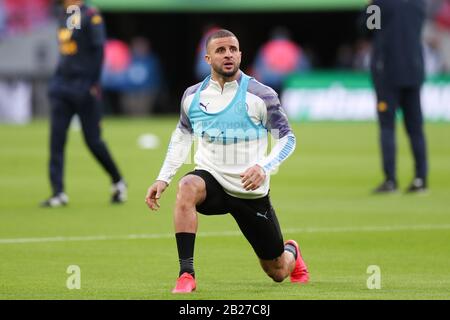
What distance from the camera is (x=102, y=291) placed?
957 centimetres

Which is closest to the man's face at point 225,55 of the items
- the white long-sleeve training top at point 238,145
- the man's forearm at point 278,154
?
the white long-sleeve training top at point 238,145

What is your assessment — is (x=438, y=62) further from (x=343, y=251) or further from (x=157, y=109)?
(x=343, y=251)

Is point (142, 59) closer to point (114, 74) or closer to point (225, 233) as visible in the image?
point (114, 74)

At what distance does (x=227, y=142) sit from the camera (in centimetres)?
962

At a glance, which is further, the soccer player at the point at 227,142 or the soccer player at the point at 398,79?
the soccer player at the point at 398,79

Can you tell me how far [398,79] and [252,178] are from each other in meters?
8.58

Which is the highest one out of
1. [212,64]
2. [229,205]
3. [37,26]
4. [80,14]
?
[37,26]

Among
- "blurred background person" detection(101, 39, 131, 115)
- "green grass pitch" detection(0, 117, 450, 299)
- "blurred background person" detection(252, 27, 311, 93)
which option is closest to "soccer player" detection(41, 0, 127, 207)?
"green grass pitch" detection(0, 117, 450, 299)

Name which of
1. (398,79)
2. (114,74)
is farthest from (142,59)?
(398,79)

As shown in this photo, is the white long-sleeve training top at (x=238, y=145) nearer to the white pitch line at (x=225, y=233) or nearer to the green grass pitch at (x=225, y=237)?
the green grass pitch at (x=225, y=237)

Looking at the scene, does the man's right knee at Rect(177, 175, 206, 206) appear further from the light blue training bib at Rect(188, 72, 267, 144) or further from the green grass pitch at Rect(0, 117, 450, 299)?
the green grass pitch at Rect(0, 117, 450, 299)

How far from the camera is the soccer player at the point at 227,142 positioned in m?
9.53
